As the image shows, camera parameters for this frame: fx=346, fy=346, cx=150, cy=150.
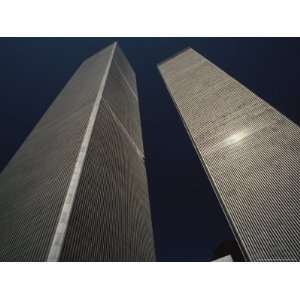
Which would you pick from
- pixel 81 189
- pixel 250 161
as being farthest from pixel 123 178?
pixel 250 161

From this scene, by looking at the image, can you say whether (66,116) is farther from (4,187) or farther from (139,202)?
(139,202)

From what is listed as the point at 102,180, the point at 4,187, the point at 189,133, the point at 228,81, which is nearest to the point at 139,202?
the point at 102,180

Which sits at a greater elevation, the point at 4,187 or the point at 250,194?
the point at 4,187

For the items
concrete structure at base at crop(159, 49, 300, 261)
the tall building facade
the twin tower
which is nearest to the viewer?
the tall building facade

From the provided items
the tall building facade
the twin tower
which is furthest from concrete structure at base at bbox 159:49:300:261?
the tall building facade

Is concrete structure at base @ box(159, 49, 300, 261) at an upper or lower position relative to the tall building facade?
lower

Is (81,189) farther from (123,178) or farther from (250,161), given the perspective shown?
(250,161)

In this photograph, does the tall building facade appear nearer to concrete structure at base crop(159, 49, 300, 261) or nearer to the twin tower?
the twin tower
